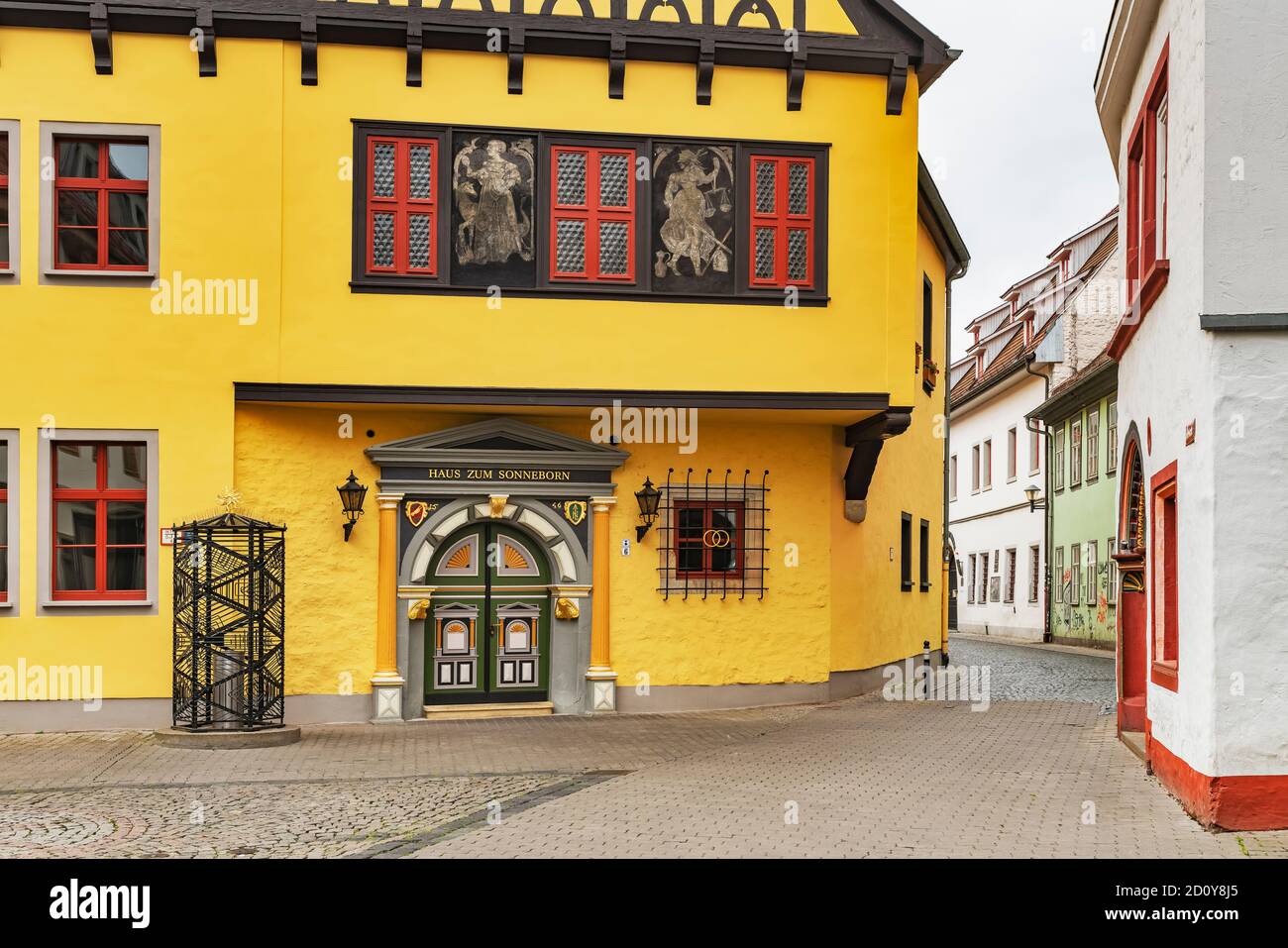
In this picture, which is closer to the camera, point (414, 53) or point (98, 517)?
point (98, 517)

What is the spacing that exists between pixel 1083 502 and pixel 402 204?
76.7 ft

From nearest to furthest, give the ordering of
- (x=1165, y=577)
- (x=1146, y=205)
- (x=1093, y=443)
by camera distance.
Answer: (x=1165, y=577) < (x=1146, y=205) < (x=1093, y=443)

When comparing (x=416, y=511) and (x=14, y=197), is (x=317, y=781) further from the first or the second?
(x=14, y=197)

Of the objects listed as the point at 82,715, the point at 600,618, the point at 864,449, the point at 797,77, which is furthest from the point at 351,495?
the point at 797,77

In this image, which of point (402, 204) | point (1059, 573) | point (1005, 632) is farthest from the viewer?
point (1005, 632)

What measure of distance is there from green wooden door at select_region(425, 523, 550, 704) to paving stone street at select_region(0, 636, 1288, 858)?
2.61 feet

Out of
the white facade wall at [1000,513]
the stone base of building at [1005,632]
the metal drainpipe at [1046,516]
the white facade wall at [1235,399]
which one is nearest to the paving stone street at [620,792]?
the white facade wall at [1235,399]

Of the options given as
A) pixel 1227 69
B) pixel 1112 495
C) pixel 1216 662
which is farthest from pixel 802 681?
pixel 1112 495

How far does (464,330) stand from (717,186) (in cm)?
327

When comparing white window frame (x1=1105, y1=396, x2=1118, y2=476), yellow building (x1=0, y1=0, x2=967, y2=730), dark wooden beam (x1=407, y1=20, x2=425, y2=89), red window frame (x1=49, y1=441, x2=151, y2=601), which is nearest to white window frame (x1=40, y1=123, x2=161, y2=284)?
yellow building (x1=0, y1=0, x2=967, y2=730)

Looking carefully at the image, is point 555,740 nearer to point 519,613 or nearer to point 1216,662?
point 519,613

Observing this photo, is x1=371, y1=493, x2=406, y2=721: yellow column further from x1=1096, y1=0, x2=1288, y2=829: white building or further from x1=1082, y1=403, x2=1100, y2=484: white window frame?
x1=1082, y1=403, x2=1100, y2=484: white window frame

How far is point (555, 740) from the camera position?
15.2m

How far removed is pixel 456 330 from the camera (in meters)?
16.6
